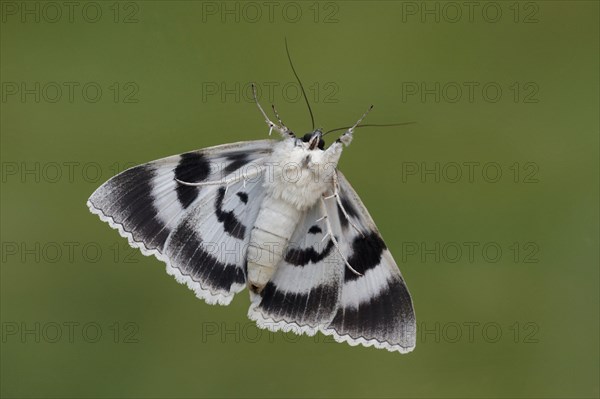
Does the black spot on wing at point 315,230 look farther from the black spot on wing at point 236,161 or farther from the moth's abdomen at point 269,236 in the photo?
the black spot on wing at point 236,161

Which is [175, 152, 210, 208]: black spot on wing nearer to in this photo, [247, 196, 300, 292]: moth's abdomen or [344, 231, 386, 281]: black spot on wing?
[247, 196, 300, 292]: moth's abdomen

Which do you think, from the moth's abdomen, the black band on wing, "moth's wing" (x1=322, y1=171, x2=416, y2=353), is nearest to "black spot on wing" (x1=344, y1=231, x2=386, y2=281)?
"moth's wing" (x1=322, y1=171, x2=416, y2=353)

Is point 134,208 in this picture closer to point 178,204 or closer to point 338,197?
point 178,204

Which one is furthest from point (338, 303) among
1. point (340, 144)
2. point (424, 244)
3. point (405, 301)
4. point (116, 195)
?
point (424, 244)

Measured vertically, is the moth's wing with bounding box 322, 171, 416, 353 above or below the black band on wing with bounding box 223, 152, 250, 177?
below

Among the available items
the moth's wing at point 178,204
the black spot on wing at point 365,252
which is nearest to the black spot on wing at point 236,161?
the moth's wing at point 178,204

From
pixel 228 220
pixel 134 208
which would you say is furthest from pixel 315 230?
pixel 134 208
